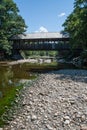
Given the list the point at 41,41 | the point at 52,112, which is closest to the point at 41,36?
the point at 41,41

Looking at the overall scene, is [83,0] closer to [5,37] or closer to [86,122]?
[86,122]

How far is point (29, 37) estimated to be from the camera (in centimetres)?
6194

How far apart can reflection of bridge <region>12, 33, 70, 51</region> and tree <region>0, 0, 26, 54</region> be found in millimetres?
4112

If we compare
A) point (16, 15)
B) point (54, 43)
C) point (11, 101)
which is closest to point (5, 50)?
point (16, 15)

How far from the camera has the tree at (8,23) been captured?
51906 mm

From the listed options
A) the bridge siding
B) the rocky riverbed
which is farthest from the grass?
the bridge siding

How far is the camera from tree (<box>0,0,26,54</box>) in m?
51.9

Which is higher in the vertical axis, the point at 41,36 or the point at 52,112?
the point at 41,36

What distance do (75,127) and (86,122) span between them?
53 centimetres

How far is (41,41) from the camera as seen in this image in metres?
61.7

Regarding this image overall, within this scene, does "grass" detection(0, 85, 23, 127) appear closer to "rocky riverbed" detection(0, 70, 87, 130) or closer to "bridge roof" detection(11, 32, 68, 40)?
"rocky riverbed" detection(0, 70, 87, 130)

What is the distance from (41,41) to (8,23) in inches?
424

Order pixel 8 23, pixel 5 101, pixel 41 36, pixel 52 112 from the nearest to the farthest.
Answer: pixel 52 112 → pixel 5 101 → pixel 8 23 → pixel 41 36

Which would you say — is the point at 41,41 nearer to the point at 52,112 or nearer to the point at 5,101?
the point at 5,101
